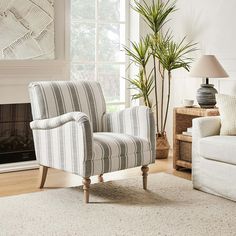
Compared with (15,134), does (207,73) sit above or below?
above

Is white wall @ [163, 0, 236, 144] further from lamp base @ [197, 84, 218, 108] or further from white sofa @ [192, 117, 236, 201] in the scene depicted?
white sofa @ [192, 117, 236, 201]

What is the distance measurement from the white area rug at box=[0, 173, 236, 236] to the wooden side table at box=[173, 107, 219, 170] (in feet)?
2.04

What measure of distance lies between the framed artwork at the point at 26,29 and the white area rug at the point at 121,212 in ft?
4.86

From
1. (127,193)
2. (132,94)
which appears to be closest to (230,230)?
(127,193)

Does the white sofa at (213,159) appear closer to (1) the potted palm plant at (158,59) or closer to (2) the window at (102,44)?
(1) the potted palm plant at (158,59)

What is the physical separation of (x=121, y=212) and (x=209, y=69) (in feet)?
5.81

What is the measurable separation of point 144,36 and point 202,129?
208 centimetres

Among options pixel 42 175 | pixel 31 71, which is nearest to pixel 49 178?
pixel 42 175

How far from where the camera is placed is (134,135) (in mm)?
3779

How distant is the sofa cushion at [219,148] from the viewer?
11.1 ft

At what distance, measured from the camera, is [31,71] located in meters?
4.63

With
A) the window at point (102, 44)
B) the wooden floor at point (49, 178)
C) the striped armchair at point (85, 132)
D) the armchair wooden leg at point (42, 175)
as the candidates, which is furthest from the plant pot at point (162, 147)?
the armchair wooden leg at point (42, 175)

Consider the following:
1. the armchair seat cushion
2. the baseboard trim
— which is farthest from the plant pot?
the armchair seat cushion

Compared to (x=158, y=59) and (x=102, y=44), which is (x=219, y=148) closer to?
(x=158, y=59)
